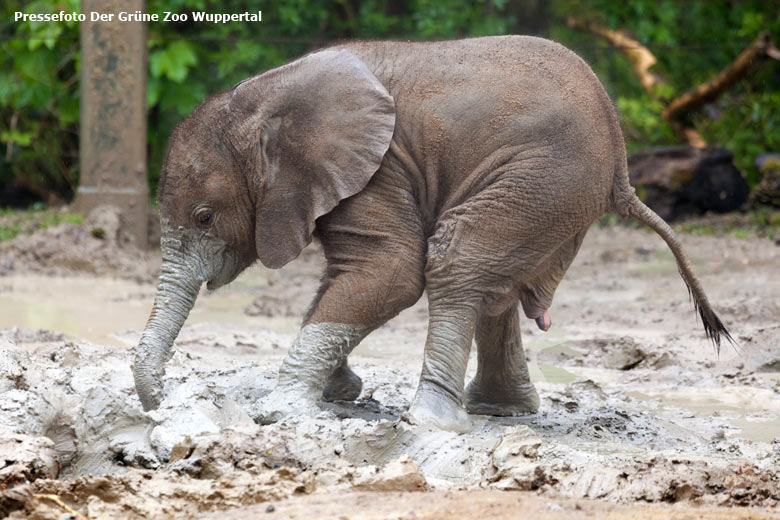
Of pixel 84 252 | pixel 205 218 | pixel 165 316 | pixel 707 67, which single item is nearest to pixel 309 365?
pixel 165 316

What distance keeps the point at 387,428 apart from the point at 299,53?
1065cm

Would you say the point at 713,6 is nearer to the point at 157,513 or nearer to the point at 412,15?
the point at 412,15

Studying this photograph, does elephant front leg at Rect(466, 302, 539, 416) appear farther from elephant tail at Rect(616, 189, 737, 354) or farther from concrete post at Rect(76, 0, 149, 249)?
concrete post at Rect(76, 0, 149, 249)

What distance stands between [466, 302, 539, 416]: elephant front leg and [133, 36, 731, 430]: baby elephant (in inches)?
20.9

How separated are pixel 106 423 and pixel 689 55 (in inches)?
504

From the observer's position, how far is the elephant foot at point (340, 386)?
17.3ft

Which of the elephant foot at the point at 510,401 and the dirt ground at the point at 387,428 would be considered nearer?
the dirt ground at the point at 387,428

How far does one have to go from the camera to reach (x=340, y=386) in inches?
207

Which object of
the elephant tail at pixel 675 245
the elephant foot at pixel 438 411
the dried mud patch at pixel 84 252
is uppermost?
the elephant tail at pixel 675 245

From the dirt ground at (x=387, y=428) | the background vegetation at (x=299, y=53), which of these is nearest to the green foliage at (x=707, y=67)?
the background vegetation at (x=299, y=53)

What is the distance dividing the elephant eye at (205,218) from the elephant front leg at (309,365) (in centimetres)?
67

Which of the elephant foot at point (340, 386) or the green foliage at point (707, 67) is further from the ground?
the green foliage at point (707, 67)

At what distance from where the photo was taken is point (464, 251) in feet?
15.3

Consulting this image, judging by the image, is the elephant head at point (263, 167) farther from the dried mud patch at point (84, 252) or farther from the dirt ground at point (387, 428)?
the dried mud patch at point (84, 252)
